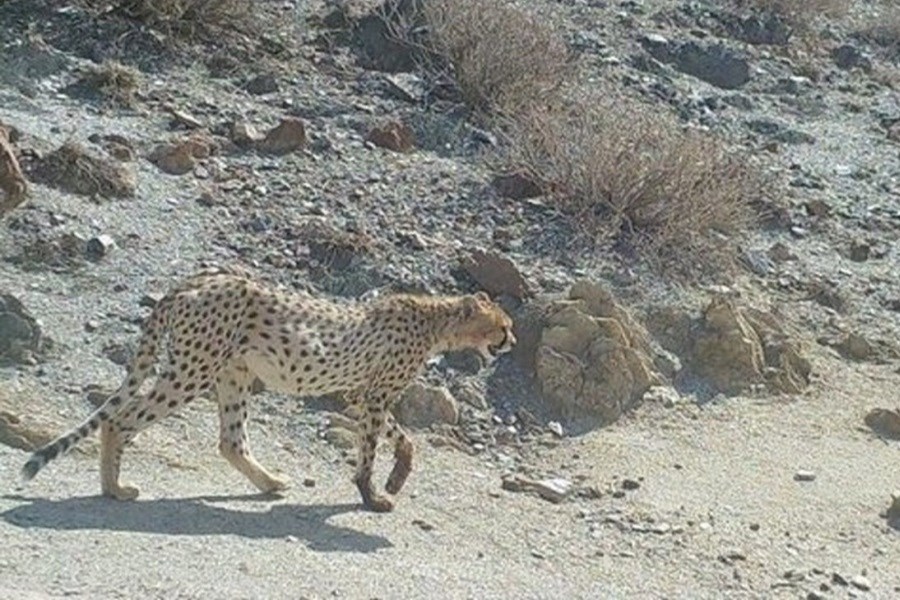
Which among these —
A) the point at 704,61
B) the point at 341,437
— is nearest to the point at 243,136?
the point at 341,437

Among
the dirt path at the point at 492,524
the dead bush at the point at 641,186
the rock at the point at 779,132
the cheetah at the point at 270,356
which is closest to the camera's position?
the dirt path at the point at 492,524

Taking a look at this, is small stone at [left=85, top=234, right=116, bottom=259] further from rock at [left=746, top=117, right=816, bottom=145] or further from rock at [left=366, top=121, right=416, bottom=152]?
rock at [left=746, top=117, right=816, bottom=145]

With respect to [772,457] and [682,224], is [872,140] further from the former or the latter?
[772,457]

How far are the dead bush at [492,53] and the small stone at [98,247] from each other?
470cm

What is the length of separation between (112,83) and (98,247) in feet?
10.3

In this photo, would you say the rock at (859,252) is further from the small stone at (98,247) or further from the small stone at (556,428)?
the small stone at (98,247)

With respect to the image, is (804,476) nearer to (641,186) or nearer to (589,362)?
(589,362)

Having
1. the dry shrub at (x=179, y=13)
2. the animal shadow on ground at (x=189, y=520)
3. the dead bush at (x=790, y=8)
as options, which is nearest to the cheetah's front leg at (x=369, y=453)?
the animal shadow on ground at (x=189, y=520)

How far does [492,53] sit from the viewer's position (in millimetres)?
16344

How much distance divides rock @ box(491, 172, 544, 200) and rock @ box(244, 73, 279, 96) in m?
2.40

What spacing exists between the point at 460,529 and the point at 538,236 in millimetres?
5029

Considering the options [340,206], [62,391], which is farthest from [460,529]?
[340,206]

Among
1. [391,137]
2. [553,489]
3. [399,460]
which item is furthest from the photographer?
[391,137]

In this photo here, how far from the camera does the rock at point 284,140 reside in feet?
48.3
